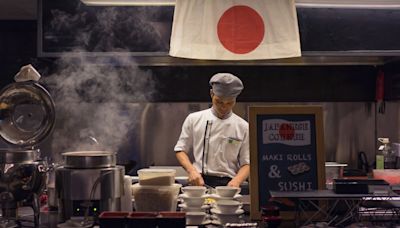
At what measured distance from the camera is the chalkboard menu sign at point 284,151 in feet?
6.32

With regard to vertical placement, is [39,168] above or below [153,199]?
above

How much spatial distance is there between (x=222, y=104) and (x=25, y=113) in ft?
6.38

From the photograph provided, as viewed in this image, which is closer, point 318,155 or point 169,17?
point 318,155

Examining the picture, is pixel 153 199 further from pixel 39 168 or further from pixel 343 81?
pixel 343 81

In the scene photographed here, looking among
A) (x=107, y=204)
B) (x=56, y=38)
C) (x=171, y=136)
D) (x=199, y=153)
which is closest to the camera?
(x=107, y=204)

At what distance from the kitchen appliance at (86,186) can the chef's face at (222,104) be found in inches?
76.0

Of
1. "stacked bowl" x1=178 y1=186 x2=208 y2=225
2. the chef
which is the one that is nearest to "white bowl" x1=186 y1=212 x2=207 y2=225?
"stacked bowl" x1=178 y1=186 x2=208 y2=225

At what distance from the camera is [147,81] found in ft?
16.6

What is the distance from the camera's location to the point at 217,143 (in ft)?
12.9

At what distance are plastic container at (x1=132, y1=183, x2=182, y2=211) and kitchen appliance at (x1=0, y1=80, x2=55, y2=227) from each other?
1.28 feet

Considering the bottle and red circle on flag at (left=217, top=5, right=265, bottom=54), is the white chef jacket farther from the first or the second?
the bottle

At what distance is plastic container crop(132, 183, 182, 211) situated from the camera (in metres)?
1.99

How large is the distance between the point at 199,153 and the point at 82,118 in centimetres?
159

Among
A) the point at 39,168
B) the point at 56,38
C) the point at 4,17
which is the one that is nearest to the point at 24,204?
the point at 39,168
